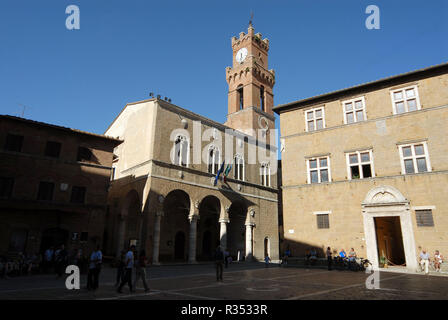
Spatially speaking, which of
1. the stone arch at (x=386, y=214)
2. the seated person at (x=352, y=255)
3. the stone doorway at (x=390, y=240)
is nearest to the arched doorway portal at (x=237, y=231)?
the stone doorway at (x=390, y=240)

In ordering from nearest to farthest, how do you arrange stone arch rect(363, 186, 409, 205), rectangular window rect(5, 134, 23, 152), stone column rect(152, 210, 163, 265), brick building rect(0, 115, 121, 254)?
stone arch rect(363, 186, 409, 205), brick building rect(0, 115, 121, 254), rectangular window rect(5, 134, 23, 152), stone column rect(152, 210, 163, 265)

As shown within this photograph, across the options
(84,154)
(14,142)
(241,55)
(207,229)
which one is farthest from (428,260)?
(241,55)

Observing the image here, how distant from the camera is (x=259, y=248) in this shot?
106ft

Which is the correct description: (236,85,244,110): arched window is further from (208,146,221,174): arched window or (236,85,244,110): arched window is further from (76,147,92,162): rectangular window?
(76,147,92,162): rectangular window

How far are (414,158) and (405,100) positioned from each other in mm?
3944

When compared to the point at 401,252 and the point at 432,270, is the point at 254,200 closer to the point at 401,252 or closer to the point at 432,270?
the point at 401,252

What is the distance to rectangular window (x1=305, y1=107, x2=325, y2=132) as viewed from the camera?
2244 cm

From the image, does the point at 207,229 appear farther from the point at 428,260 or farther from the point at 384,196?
the point at 428,260

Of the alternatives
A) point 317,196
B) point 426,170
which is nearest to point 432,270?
point 426,170

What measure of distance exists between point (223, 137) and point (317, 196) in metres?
13.4

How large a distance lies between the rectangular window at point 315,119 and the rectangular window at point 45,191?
19.1 metres

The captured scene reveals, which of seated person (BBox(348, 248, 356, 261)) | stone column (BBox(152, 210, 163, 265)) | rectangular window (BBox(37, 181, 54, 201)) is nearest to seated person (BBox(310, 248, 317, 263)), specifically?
seated person (BBox(348, 248, 356, 261))

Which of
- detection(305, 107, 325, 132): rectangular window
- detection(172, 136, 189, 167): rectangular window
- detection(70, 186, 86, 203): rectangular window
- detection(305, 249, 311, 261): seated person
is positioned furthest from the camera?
detection(172, 136, 189, 167): rectangular window

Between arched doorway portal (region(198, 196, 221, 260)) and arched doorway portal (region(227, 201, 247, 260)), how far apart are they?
174 centimetres
